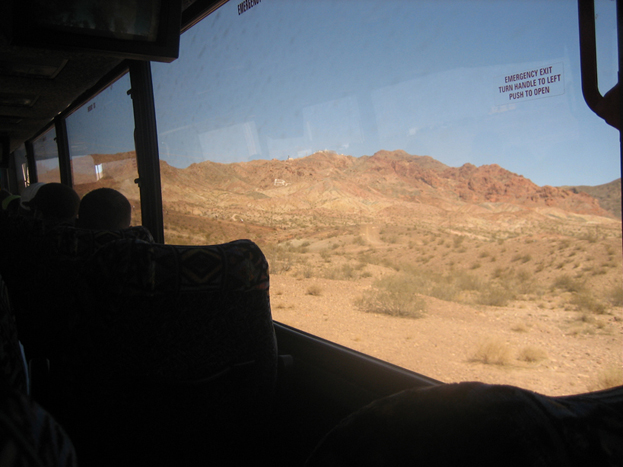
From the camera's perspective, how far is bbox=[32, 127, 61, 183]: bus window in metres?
7.30

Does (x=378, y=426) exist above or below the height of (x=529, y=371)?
above

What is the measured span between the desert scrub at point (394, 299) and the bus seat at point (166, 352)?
3.49 feet

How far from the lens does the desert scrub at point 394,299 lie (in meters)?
2.24

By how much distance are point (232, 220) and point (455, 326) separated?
84.2 inches

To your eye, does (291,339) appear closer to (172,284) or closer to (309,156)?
(309,156)

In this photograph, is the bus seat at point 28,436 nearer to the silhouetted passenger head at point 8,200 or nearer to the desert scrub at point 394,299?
the desert scrub at point 394,299

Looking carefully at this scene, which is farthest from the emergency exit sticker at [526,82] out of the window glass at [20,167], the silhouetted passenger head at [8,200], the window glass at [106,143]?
the window glass at [20,167]

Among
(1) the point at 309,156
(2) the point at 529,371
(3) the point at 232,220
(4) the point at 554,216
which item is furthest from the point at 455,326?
(3) the point at 232,220

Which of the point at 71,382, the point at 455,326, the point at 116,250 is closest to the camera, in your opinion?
the point at 116,250

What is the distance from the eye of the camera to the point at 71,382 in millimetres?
1241

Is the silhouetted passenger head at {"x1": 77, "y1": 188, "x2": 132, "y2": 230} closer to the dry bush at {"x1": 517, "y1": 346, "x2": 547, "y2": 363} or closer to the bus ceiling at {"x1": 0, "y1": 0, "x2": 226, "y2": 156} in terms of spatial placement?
the bus ceiling at {"x1": 0, "y1": 0, "x2": 226, "y2": 156}

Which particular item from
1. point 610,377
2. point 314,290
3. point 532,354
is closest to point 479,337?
point 532,354

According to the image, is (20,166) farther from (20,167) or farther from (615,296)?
(615,296)

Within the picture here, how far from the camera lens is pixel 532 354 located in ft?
5.58
